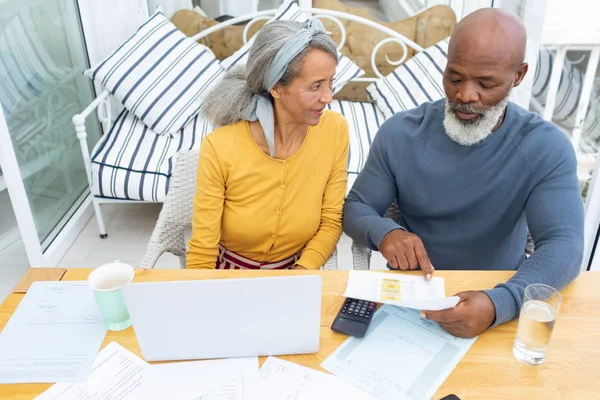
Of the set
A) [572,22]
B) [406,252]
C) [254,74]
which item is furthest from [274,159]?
[572,22]

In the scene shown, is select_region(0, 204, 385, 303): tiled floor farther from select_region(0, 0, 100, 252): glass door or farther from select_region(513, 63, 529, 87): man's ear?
select_region(513, 63, 529, 87): man's ear

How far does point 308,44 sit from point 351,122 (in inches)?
58.0

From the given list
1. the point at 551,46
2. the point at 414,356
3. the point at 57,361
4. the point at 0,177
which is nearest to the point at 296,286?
the point at 414,356

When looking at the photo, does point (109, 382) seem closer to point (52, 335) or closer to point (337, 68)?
point (52, 335)

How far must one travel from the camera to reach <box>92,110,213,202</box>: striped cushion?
2465 mm

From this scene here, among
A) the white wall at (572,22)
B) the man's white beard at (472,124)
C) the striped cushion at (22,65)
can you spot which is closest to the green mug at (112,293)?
the man's white beard at (472,124)

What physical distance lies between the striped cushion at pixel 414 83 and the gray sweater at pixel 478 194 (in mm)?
1366

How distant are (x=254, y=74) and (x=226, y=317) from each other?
0.76 meters

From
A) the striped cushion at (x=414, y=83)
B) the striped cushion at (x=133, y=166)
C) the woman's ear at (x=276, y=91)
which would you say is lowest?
the striped cushion at (x=133, y=166)

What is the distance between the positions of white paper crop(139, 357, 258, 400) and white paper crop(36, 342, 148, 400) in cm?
2

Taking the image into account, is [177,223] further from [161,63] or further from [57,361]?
[161,63]

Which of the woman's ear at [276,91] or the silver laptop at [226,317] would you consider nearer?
the silver laptop at [226,317]

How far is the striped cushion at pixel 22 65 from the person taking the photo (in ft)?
7.56

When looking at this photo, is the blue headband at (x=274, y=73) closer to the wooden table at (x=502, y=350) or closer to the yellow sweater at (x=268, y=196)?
the yellow sweater at (x=268, y=196)
